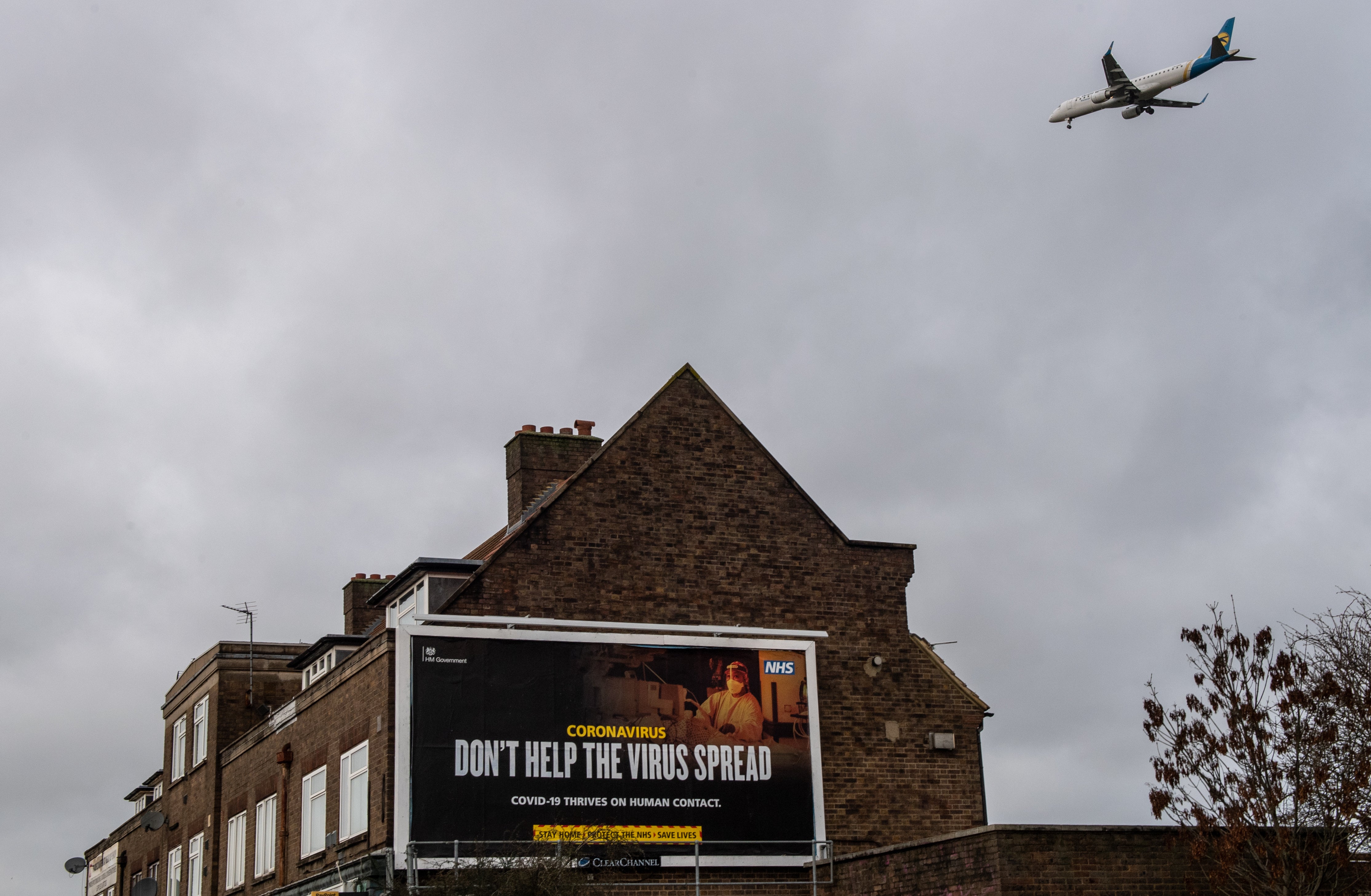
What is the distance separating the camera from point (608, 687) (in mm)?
28547

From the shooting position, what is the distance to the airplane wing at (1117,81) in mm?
42562

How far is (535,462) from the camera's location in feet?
117

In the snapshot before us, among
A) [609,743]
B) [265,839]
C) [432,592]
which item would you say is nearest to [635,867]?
[609,743]

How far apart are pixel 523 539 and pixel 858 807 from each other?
8.22 metres

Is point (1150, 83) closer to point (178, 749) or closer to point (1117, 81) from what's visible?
point (1117, 81)

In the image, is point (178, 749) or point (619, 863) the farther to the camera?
point (178, 749)

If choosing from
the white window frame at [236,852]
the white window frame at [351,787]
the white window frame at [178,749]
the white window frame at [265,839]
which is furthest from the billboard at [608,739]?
the white window frame at [178,749]

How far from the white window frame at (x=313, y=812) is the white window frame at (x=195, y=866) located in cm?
944

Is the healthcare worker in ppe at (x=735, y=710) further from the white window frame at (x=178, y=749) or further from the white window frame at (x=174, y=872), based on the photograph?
the white window frame at (x=178, y=749)

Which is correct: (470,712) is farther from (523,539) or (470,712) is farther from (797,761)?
(797,761)

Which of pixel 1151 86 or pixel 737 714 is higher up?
pixel 1151 86

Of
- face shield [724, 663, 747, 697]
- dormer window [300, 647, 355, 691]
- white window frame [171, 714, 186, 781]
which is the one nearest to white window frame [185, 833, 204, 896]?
white window frame [171, 714, 186, 781]

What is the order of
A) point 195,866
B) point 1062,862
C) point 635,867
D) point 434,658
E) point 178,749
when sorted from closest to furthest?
1. point 1062,862
2. point 434,658
3. point 635,867
4. point 195,866
5. point 178,749

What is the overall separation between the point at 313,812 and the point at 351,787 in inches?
106
